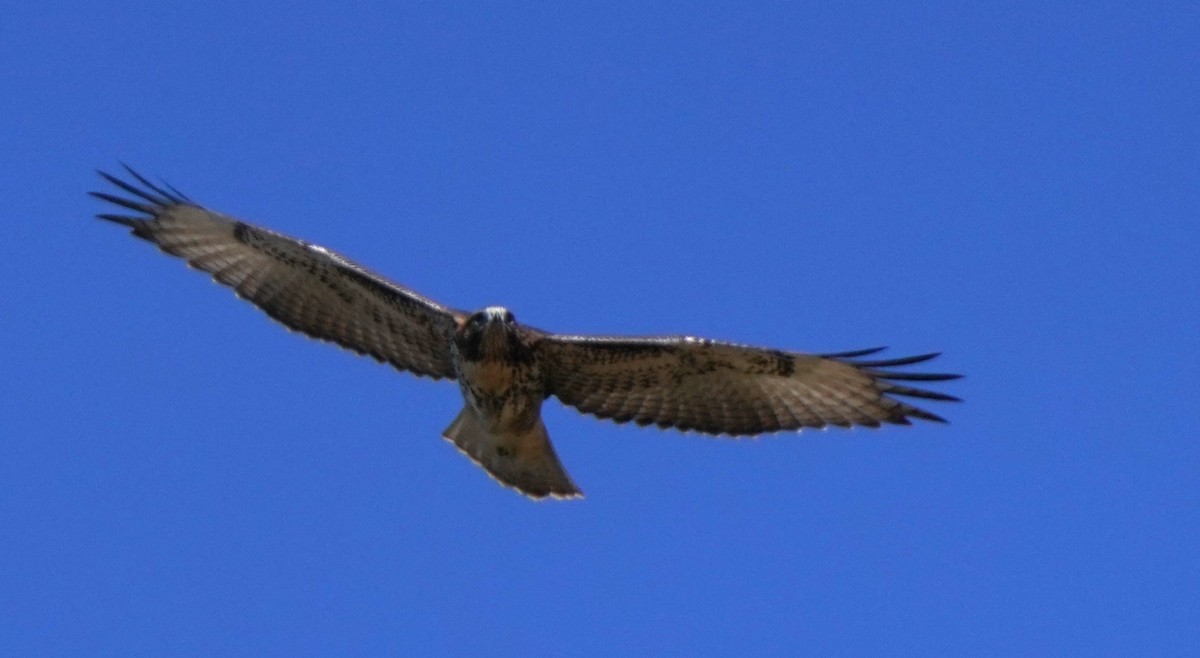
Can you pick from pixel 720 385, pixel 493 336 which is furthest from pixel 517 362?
pixel 720 385

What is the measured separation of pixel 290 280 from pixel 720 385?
9.28ft

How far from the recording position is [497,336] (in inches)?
452

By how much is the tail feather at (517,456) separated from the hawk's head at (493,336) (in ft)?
2.17

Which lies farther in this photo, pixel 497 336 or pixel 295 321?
pixel 295 321

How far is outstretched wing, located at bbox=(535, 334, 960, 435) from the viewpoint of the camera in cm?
1178

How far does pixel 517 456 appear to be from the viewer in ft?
40.0

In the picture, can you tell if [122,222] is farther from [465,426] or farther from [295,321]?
[465,426]

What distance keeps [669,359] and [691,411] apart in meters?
0.49

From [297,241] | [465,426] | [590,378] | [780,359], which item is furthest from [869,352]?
[297,241]

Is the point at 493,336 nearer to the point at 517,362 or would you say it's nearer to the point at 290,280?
the point at 517,362

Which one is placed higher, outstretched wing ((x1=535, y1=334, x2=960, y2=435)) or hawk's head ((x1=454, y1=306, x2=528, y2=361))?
outstretched wing ((x1=535, y1=334, x2=960, y2=435))

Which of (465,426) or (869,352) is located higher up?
(869,352)

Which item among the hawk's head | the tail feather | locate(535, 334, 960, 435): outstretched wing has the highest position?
locate(535, 334, 960, 435): outstretched wing

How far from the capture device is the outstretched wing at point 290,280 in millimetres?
12320
